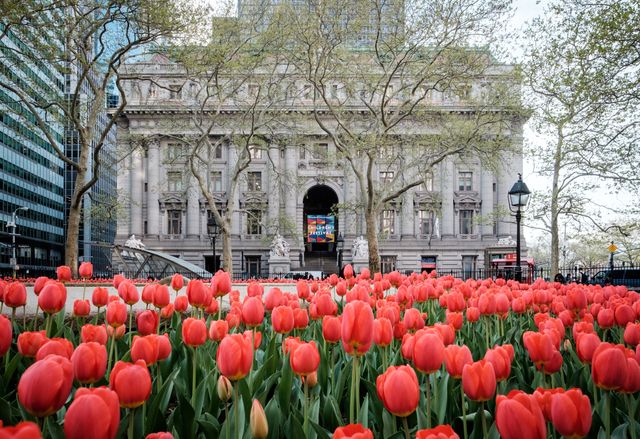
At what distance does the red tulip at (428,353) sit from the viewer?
1.91 m

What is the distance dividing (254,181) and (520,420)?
5085cm

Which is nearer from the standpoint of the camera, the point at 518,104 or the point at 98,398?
the point at 98,398

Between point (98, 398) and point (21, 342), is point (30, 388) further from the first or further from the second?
point (21, 342)

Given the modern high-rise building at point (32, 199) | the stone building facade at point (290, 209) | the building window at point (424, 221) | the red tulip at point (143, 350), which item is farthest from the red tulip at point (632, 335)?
the modern high-rise building at point (32, 199)

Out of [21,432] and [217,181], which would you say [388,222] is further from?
[21,432]

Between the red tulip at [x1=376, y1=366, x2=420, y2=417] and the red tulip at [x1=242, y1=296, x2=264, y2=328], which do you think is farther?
the red tulip at [x1=242, y1=296, x2=264, y2=328]

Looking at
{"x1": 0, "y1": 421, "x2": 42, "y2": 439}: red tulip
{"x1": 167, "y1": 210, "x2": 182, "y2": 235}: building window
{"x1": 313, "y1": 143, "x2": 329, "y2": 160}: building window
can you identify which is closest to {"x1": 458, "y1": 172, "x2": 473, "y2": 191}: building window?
{"x1": 313, "y1": 143, "x2": 329, "y2": 160}: building window

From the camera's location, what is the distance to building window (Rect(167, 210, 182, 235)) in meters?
51.2

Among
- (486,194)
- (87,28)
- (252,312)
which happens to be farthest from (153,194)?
(252,312)

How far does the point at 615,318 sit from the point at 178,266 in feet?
79.9

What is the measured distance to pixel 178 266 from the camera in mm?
25844

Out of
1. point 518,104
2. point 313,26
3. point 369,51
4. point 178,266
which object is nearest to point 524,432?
point 313,26

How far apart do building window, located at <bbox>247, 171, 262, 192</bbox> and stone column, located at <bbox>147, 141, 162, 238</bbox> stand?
8202 millimetres

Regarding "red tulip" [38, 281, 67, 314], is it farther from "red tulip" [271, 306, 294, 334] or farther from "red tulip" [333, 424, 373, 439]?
"red tulip" [333, 424, 373, 439]
